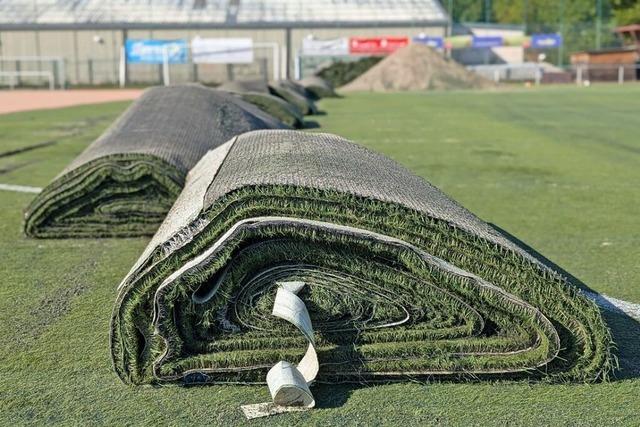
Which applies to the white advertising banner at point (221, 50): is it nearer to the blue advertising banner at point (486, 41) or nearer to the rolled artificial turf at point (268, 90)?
the blue advertising banner at point (486, 41)

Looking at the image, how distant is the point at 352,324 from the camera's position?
2826mm

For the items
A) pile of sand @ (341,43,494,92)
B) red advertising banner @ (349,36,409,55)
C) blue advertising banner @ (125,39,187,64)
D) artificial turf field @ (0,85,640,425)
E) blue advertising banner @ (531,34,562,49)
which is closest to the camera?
artificial turf field @ (0,85,640,425)

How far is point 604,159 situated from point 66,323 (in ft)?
25.3

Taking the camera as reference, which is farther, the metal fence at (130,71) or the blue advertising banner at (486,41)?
the blue advertising banner at (486,41)

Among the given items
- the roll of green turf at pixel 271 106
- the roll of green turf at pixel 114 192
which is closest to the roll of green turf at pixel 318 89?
the roll of green turf at pixel 271 106

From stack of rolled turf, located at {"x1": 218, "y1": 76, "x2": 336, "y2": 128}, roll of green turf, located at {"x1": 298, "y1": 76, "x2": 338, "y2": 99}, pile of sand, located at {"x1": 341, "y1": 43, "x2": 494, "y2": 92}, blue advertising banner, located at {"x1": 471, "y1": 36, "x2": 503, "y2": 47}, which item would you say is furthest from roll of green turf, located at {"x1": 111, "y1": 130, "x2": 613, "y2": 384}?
blue advertising banner, located at {"x1": 471, "y1": 36, "x2": 503, "y2": 47}

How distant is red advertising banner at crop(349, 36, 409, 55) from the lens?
42812 mm

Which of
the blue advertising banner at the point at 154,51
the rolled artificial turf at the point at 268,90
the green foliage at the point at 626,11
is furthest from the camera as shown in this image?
the green foliage at the point at 626,11

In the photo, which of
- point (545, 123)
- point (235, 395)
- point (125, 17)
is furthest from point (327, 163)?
point (125, 17)

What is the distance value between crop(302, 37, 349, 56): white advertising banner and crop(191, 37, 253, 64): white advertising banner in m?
3.79

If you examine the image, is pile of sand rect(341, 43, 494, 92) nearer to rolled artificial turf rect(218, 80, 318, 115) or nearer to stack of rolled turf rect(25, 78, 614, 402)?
rolled artificial turf rect(218, 80, 318, 115)

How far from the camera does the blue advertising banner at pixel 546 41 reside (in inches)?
1878

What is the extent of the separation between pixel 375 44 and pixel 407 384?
137 ft

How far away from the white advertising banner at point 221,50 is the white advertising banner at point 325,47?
3.79m
